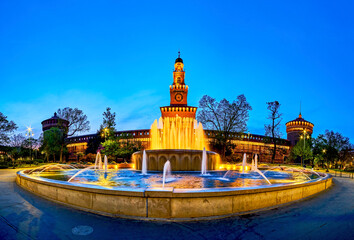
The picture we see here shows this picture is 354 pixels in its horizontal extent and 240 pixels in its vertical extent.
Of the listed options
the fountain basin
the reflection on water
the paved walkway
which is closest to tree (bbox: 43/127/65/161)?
the fountain basin

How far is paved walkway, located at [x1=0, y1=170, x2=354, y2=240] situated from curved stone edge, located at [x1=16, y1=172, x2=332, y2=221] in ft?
0.61

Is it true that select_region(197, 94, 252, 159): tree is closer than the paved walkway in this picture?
No

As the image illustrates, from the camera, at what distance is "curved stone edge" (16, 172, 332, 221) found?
4496 millimetres

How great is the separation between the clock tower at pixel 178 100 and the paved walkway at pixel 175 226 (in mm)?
36600

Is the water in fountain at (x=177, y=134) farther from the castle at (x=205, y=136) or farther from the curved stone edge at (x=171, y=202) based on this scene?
the curved stone edge at (x=171, y=202)

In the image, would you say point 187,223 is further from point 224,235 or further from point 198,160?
point 198,160

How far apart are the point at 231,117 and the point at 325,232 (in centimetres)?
3170

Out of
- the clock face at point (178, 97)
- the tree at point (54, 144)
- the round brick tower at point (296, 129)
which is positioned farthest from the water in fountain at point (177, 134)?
the round brick tower at point (296, 129)

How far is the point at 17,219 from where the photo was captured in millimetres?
4566

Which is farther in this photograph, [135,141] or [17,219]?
[135,141]

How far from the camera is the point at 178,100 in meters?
46.2

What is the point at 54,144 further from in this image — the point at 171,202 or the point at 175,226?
the point at 175,226

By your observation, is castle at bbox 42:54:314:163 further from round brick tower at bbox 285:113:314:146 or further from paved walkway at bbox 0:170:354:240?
paved walkway at bbox 0:170:354:240

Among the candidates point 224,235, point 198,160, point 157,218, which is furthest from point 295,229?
point 198,160
